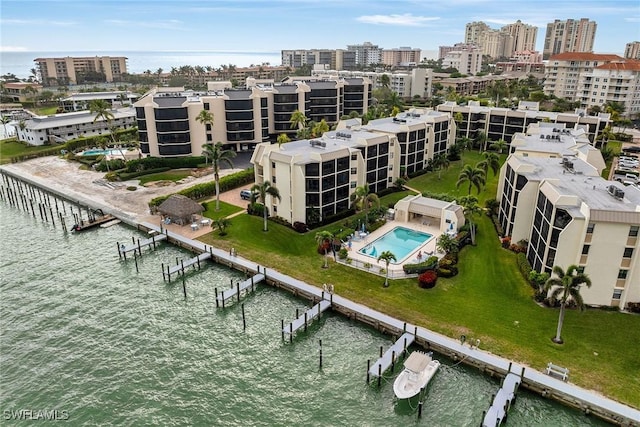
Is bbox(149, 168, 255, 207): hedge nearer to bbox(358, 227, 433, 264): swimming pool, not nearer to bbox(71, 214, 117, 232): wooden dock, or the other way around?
bbox(71, 214, 117, 232): wooden dock

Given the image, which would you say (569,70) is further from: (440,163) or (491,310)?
(491,310)

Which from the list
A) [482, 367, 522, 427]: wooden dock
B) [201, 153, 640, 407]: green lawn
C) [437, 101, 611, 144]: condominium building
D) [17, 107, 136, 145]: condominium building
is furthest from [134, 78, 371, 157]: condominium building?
[482, 367, 522, 427]: wooden dock

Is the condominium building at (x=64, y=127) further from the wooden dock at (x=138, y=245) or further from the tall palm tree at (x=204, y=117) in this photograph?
the wooden dock at (x=138, y=245)

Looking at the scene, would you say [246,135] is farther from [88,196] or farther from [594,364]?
[594,364]

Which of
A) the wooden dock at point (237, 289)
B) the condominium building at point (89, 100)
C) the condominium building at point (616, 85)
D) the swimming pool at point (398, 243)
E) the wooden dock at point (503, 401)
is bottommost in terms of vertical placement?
the wooden dock at point (503, 401)

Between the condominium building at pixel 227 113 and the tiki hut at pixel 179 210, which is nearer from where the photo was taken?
the tiki hut at pixel 179 210

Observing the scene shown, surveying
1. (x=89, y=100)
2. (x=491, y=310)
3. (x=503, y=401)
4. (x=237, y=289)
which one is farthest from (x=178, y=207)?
(x=89, y=100)

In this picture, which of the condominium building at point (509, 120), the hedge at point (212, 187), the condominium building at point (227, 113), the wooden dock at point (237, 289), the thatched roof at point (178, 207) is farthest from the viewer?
the condominium building at point (509, 120)

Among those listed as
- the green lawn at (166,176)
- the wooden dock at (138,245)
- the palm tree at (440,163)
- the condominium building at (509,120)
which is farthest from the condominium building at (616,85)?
the wooden dock at (138,245)
